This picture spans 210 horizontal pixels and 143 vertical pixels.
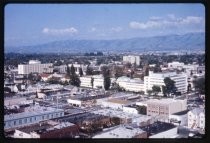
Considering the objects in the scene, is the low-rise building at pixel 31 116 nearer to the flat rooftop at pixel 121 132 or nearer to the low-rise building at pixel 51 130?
the low-rise building at pixel 51 130

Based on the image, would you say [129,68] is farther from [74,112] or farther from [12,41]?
[12,41]

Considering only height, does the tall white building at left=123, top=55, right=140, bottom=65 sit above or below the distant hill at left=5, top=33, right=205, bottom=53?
below

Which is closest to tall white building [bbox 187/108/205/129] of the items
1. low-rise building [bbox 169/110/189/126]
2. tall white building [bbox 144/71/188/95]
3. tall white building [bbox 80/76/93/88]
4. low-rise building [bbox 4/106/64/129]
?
low-rise building [bbox 169/110/189/126]

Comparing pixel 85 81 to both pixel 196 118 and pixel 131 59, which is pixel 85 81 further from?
pixel 196 118

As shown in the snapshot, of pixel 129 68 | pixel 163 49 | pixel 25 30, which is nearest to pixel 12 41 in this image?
pixel 25 30

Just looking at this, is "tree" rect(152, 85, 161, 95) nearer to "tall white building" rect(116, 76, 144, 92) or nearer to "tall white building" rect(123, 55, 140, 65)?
"tall white building" rect(116, 76, 144, 92)

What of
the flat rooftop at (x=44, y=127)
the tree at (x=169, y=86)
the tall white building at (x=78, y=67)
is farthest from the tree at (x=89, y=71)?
the tree at (x=169, y=86)
